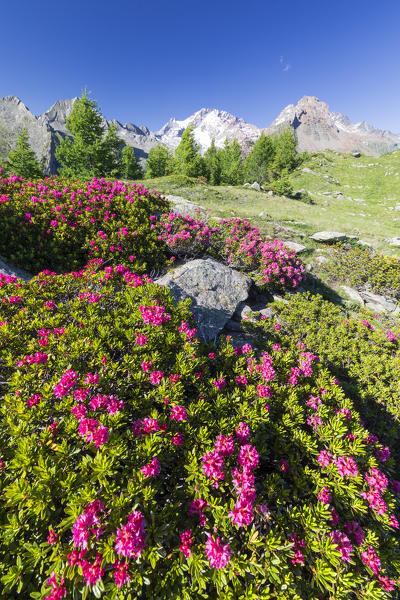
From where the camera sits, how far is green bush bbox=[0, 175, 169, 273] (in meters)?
6.60

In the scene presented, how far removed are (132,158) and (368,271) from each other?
4023 centimetres

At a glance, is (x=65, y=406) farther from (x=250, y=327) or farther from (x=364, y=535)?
(x=250, y=327)

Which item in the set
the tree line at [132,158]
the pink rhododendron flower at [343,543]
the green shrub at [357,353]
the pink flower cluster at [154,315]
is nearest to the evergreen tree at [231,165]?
the tree line at [132,158]

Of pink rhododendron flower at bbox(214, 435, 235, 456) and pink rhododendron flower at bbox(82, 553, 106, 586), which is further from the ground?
pink rhododendron flower at bbox(214, 435, 235, 456)

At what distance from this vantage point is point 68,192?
27.5 feet

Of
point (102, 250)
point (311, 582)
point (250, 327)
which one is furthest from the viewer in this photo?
point (102, 250)

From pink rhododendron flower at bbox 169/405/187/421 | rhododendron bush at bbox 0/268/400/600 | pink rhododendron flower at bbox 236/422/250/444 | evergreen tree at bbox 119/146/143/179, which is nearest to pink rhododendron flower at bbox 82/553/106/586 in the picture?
rhododendron bush at bbox 0/268/400/600

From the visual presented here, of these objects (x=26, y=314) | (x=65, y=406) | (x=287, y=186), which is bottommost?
(x=65, y=406)

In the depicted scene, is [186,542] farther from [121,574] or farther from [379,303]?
[379,303]

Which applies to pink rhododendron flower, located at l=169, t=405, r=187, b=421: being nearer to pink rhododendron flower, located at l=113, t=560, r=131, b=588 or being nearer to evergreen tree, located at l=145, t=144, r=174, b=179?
pink rhododendron flower, located at l=113, t=560, r=131, b=588

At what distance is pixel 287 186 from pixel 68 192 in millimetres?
28023

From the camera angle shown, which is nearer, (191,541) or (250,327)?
(191,541)

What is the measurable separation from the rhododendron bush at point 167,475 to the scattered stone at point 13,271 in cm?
260

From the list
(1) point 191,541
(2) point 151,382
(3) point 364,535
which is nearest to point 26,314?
(2) point 151,382
